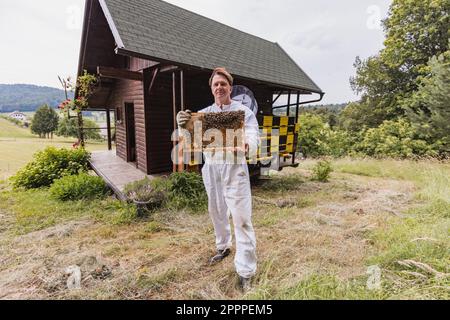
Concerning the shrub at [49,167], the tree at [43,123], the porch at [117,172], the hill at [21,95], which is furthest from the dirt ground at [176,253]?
the hill at [21,95]

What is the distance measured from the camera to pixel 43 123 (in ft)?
159

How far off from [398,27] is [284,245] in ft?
63.5

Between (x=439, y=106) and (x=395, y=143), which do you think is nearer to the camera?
(x=439, y=106)

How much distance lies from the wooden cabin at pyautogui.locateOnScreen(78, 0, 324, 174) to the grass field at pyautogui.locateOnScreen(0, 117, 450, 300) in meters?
2.39

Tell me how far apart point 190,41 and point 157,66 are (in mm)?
1303

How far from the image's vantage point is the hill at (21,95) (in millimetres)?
64625

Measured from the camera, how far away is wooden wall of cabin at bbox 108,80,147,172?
637 centimetres

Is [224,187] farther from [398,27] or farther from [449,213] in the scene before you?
[398,27]

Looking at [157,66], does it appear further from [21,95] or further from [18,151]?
[21,95]

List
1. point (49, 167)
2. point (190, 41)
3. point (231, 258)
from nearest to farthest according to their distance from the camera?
point (231, 258) → point (190, 41) → point (49, 167)

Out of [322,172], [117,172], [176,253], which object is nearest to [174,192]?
[176,253]

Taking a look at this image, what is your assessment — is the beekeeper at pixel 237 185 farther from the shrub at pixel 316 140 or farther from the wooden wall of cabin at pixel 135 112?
the shrub at pixel 316 140

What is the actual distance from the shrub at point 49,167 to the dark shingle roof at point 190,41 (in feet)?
13.8
